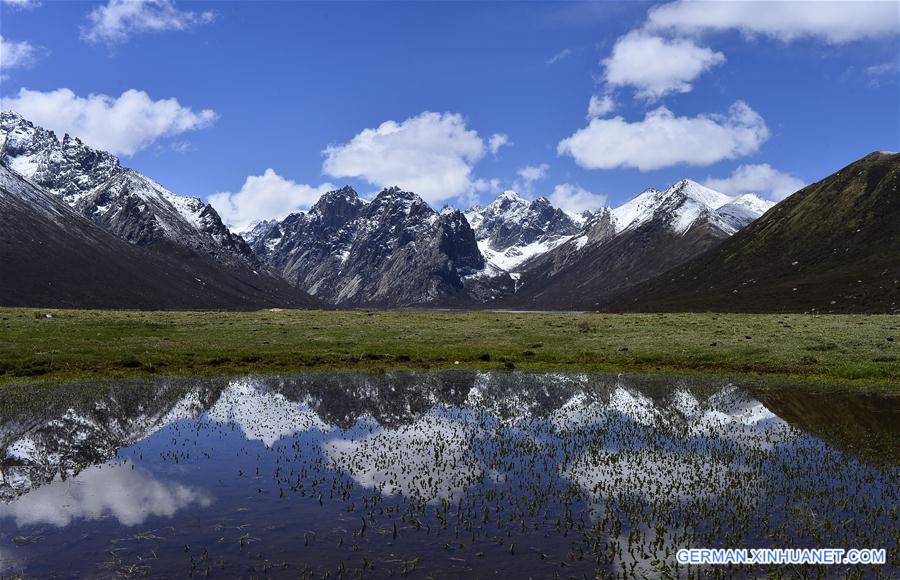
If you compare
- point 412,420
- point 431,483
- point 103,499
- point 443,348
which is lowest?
point 103,499

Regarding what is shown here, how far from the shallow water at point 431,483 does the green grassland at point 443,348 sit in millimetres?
10923

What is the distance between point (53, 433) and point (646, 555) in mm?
28969

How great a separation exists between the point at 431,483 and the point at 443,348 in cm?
4453

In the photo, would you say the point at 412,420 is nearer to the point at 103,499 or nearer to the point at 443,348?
the point at 103,499

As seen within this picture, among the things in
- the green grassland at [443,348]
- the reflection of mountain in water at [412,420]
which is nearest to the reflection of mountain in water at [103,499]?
the reflection of mountain in water at [412,420]

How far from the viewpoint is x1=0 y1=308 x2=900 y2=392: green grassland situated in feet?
173

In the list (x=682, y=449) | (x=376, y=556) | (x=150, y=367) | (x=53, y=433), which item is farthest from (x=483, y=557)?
(x=150, y=367)

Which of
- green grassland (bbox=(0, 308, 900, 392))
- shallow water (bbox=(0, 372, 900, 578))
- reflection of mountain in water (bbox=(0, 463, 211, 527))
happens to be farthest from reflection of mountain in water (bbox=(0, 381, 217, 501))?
green grassland (bbox=(0, 308, 900, 392))

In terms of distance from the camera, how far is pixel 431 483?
2392cm

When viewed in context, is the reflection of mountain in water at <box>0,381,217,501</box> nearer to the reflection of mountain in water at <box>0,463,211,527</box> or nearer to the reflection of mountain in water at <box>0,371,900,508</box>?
the reflection of mountain in water at <box>0,371,900,508</box>

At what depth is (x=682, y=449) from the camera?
29516mm

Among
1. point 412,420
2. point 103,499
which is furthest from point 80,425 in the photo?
point 412,420

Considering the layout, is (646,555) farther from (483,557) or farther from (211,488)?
(211,488)

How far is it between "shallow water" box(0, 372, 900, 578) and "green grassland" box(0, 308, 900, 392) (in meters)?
10.9
